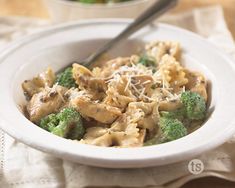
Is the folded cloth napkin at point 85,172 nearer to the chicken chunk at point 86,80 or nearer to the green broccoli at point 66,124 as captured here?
the green broccoli at point 66,124

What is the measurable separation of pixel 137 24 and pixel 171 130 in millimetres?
922

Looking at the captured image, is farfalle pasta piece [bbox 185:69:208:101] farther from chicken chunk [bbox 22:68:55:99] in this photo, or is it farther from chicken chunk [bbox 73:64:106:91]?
chicken chunk [bbox 22:68:55:99]

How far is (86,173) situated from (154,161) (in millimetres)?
308

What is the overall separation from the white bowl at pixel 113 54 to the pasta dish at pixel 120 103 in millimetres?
88

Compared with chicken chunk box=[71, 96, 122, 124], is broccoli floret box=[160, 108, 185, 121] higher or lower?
lower

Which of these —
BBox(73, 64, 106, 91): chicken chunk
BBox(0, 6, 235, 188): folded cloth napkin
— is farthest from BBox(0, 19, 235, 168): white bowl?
BBox(73, 64, 106, 91): chicken chunk

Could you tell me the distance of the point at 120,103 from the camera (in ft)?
7.11

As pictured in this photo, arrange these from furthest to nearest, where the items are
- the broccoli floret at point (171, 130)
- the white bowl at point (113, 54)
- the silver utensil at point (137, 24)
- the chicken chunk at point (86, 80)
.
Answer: the silver utensil at point (137, 24)
the chicken chunk at point (86, 80)
the broccoli floret at point (171, 130)
the white bowl at point (113, 54)

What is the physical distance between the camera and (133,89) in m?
2.26

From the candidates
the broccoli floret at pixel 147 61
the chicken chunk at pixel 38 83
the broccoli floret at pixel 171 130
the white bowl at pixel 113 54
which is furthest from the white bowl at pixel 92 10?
the broccoli floret at pixel 171 130

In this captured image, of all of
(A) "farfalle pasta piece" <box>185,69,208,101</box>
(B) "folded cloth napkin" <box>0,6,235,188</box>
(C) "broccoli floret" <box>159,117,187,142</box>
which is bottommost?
(B) "folded cloth napkin" <box>0,6,235,188</box>

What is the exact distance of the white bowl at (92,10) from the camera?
2.94 meters

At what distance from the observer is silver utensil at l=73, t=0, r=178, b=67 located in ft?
8.68

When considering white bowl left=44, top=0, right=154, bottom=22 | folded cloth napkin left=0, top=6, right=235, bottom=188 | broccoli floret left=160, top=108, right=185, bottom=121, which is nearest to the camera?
folded cloth napkin left=0, top=6, right=235, bottom=188
